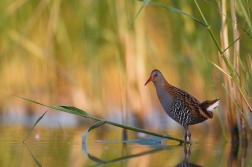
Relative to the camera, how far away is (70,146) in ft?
19.4

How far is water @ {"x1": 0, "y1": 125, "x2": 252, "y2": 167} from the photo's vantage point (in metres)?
4.70

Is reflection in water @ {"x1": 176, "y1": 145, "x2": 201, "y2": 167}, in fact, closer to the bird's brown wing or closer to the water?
the water

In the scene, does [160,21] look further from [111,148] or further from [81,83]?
[111,148]

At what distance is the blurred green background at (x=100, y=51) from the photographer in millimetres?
8227

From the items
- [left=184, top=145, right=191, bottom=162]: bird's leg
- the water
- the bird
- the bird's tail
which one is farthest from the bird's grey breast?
[left=184, top=145, right=191, bottom=162]: bird's leg

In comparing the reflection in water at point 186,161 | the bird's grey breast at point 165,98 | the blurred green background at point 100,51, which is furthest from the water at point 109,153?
the blurred green background at point 100,51

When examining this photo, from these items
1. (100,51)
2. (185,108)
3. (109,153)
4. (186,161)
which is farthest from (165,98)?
(100,51)

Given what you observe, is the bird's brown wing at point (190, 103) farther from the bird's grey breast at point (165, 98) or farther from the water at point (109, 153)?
the water at point (109, 153)

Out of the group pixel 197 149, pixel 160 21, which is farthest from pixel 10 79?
pixel 197 149

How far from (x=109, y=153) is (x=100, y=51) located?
4.65 m

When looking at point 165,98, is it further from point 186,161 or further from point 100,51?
point 100,51

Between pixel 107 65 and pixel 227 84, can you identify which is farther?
pixel 107 65

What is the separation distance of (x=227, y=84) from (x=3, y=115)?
487 centimetres

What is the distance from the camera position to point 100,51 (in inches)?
388
